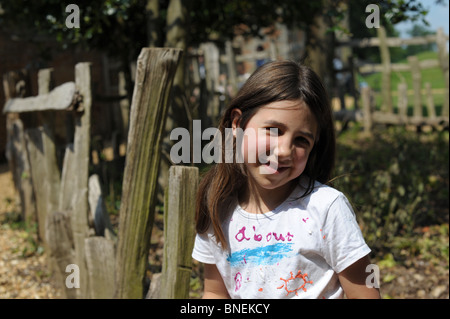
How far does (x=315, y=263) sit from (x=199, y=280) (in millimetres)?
2027

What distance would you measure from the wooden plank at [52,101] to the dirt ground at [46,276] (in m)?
1.22

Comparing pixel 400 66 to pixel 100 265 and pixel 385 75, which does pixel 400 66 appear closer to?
pixel 385 75

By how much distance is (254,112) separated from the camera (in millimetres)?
1628

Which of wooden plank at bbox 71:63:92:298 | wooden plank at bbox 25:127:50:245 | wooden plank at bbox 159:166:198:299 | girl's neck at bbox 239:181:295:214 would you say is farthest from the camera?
wooden plank at bbox 25:127:50:245

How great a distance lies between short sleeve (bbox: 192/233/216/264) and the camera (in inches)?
70.6

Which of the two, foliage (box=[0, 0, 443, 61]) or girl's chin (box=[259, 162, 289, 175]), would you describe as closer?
girl's chin (box=[259, 162, 289, 175])

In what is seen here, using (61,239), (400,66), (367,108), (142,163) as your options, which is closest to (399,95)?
(367,108)

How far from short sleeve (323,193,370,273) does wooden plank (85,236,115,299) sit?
5.18ft

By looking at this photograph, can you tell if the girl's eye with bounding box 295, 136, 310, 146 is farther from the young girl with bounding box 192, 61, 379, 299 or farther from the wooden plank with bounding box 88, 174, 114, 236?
the wooden plank with bounding box 88, 174, 114, 236

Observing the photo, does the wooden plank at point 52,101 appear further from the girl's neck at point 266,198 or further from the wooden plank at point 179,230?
the girl's neck at point 266,198

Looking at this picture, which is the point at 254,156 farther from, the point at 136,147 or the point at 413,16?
Result: the point at 413,16

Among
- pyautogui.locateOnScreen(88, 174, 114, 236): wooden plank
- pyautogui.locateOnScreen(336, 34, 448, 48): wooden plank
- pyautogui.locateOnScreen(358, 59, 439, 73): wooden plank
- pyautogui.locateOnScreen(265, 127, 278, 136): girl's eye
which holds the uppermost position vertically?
pyautogui.locateOnScreen(336, 34, 448, 48): wooden plank

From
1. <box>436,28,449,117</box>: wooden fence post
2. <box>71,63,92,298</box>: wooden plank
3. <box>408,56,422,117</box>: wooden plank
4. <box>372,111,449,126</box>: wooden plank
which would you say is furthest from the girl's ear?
<box>408,56,422,117</box>: wooden plank

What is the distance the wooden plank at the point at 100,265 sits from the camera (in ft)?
9.28
